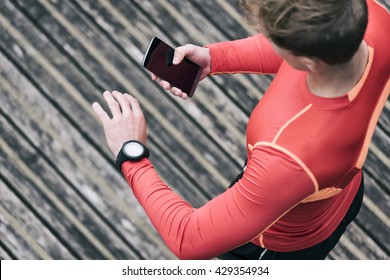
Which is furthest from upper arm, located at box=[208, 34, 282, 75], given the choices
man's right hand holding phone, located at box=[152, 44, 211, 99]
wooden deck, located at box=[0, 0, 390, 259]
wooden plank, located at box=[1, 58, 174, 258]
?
wooden plank, located at box=[1, 58, 174, 258]

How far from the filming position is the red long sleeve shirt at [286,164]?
3.46ft

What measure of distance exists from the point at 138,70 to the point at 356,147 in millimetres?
1295

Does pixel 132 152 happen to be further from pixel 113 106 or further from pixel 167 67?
pixel 167 67

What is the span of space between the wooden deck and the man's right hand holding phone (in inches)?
29.4

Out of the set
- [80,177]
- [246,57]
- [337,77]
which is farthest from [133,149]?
[80,177]

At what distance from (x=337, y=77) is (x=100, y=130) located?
1348mm

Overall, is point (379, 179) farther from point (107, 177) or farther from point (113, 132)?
point (113, 132)

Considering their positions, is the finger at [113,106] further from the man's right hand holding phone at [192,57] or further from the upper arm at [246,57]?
the upper arm at [246,57]

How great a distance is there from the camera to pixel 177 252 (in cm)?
123

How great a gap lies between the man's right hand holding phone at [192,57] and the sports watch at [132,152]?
0.22m

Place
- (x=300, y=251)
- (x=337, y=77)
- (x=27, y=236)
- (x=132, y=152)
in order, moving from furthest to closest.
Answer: (x=27, y=236) < (x=300, y=251) < (x=132, y=152) < (x=337, y=77)

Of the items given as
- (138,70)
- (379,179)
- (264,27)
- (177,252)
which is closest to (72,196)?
(138,70)

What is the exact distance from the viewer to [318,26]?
3.14 ft

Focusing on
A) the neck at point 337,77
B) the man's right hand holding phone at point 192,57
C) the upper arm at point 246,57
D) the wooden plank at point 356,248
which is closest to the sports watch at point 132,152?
the man's right hand holding phone at point 192,57
